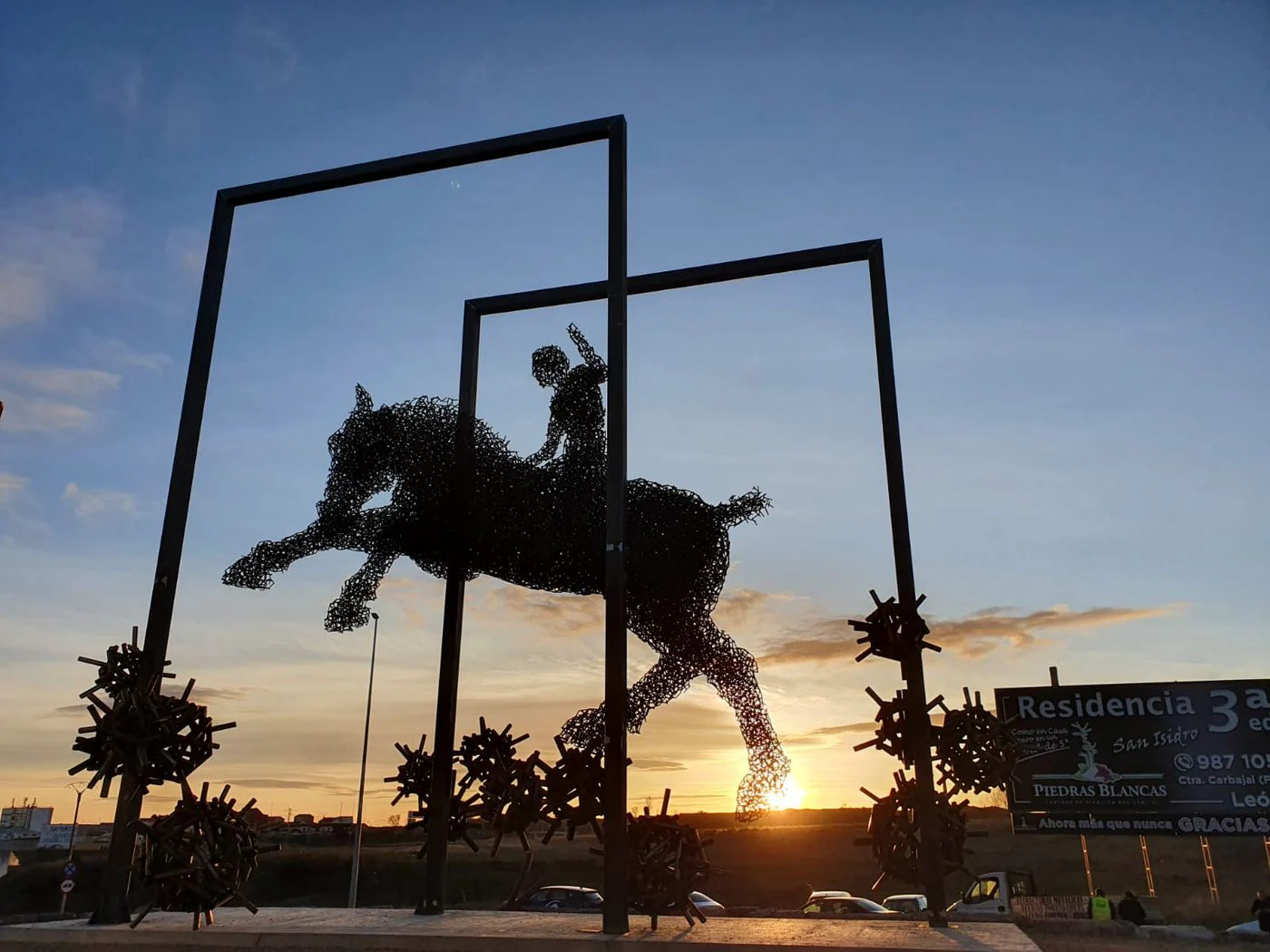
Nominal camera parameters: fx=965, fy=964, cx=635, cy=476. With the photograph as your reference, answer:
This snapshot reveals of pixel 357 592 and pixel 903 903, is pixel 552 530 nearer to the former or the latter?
pixel 357 592

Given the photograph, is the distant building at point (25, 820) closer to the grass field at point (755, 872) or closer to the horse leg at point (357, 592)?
the grass field at point (755, 872)

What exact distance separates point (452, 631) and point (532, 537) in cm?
121

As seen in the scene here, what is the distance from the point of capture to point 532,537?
367 inches

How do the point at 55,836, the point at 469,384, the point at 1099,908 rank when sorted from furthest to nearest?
the point at 55,836 → the point at 1099,908 → the point at 469,384

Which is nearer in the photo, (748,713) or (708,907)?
(748,713)

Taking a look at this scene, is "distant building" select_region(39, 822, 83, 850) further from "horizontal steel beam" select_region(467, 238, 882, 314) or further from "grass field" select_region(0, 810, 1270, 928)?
"horizontal steel beam" select_region(467, 238, 882, 314)

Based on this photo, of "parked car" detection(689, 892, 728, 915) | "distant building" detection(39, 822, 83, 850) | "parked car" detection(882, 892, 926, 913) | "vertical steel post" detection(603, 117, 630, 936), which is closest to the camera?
"vertical steel post" detection(603, 117, 630, 936)

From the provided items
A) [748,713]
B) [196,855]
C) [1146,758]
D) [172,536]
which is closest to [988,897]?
[1146,758]

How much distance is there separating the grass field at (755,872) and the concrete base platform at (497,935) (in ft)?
84.0

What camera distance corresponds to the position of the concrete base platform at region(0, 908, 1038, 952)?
5875mm

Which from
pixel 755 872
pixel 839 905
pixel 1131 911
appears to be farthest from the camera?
pixel 755 872

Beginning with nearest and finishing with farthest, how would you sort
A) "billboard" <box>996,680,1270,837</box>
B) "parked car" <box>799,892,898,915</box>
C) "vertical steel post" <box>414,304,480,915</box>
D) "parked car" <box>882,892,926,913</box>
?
"vertical steel post" <box>414,304,480,915</box> → "parked car" <box>799,892,898,915</box> → "parked car" <box>882,892,926,913</box> → "billboard" <box>996,680,1270,837</box>

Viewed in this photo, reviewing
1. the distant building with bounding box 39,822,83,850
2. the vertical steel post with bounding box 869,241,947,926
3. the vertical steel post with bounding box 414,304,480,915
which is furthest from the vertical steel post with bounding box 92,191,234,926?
the distant building with bounding box 39,822,83,850

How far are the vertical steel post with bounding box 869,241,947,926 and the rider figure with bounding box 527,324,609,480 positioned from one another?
2829 millimetres
